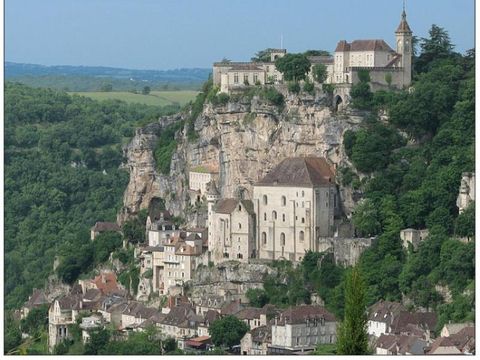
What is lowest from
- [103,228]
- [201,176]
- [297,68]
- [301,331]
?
[301,331]

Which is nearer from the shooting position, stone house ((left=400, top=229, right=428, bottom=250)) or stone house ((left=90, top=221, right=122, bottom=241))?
stone house ((left=400, top=229, right=428, bottom=250))

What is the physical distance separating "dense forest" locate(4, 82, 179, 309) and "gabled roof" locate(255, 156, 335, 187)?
15.5 metres

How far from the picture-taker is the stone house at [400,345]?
7212 centimetres

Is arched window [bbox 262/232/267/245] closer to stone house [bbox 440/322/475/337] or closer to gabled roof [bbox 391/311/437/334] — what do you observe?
gabled roof [bbox 391/311/437/334]

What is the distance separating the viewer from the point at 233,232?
86250 millimetres

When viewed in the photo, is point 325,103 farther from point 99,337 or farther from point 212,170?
point 99,337

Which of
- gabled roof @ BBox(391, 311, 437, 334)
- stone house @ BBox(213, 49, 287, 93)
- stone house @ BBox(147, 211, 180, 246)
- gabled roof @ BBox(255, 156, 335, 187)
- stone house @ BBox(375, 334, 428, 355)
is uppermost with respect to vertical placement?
stone house @ BBox(213, 49, 287, 93)

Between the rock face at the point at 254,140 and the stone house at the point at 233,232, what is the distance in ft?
9.66

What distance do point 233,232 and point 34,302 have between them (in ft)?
48.5

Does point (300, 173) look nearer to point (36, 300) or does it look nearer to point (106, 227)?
point (36, 300)

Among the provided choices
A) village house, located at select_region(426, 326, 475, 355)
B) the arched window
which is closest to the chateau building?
the arched window

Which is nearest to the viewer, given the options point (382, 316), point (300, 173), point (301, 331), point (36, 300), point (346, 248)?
point (382, 316)

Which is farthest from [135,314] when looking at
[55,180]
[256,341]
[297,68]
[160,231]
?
[55,180]

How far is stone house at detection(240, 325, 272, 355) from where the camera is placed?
7781 centimetres
